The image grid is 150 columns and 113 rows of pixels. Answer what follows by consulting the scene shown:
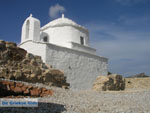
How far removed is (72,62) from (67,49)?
1.26 meters

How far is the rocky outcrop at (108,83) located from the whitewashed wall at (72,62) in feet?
11.4

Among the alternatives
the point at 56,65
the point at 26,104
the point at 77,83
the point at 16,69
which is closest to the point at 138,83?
the point at 77,83

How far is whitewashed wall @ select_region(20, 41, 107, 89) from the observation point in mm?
13586

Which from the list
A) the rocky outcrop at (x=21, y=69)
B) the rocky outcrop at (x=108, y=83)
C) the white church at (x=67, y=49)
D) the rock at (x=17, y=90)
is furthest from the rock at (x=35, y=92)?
the white church at (x=67, y=49)

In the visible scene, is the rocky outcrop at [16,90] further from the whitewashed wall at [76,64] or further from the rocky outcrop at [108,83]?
the whitewashed wall at [76,64]

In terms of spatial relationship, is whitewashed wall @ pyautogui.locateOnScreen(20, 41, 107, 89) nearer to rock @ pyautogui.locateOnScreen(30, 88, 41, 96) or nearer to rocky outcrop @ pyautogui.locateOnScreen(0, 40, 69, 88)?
rocky outcrop @ pyautogui.locateOnScreen(0, 40, 69, 88)

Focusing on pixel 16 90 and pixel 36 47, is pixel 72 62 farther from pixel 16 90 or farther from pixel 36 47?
pixel 16 90

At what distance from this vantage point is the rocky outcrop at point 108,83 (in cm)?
1119

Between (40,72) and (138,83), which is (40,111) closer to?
(40,72)

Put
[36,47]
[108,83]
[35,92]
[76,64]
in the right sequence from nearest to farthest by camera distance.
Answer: [35,92] < [108,83] < [36,47] < [76,64]

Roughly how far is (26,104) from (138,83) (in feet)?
50.0

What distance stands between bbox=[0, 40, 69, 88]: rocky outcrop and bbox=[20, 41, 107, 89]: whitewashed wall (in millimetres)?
3221

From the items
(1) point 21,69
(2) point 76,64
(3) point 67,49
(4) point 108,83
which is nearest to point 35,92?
(1) point 21,69

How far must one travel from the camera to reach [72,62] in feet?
49.6
